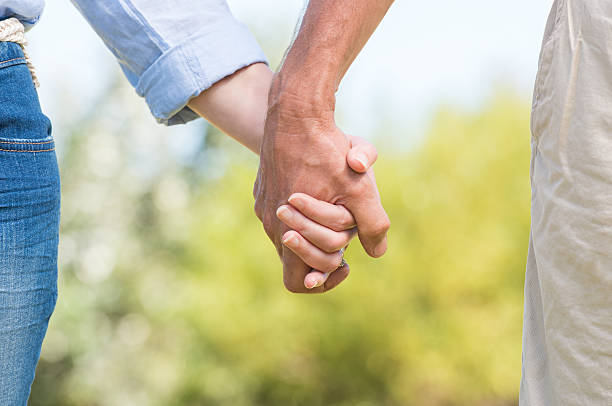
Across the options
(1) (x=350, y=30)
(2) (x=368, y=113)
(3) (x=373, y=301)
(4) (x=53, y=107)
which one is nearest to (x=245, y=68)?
(1) (x=350, y=30)

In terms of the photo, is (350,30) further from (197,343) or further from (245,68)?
(197,343)

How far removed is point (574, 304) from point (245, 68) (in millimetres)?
752

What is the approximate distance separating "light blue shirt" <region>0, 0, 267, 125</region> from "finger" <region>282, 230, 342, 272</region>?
0.33m

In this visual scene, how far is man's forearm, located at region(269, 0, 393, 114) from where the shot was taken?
1.14 m

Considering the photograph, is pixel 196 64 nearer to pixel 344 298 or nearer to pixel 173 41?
pixel 173 41

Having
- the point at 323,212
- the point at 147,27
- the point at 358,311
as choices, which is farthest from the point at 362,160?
the point at 358,311

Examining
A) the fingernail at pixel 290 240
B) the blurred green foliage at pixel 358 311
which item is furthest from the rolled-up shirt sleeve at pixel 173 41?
the blurred green foliage at pixel 358 311

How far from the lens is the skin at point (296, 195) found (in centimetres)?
117

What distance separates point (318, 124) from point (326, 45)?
0.44ft

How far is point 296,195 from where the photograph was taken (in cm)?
116

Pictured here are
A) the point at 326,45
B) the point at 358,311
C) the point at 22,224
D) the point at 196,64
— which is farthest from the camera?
the point at 358,311

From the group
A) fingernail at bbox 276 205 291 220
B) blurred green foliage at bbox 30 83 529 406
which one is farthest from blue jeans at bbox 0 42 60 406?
blurred green foliage at bbox 30 83 529 406

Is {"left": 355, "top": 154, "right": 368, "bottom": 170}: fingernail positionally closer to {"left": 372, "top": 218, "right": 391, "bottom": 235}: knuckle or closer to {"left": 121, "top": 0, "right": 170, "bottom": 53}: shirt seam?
{"left": 372, "top": 218, "right": 391, "bottom": 235}: knuckle

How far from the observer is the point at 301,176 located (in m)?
1.17
